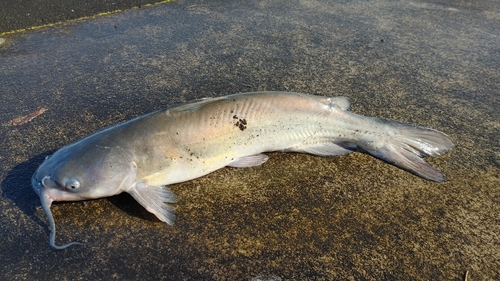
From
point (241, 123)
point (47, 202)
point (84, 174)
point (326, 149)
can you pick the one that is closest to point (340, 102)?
point (326, 149)

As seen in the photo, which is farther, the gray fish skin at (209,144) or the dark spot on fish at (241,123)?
the dark spot on fish at (241,123)

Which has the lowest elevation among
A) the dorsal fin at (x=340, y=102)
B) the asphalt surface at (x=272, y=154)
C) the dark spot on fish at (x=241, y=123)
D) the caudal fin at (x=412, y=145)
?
the asphalt surface at (x=272, y=154)

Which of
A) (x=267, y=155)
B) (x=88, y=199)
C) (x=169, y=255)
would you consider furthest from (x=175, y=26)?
(x=169, y=255)

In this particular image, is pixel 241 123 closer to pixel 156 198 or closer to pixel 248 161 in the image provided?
pixel 248 161

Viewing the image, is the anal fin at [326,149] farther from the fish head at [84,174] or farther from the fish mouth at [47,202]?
the fish mouth at [47,202]

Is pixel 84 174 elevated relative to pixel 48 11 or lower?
elevated

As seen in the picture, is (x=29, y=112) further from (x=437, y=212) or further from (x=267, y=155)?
(x=437, y=212)

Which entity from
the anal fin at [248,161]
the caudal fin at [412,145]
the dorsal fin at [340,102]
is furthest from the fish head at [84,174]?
the caudal fin at [412,145]
